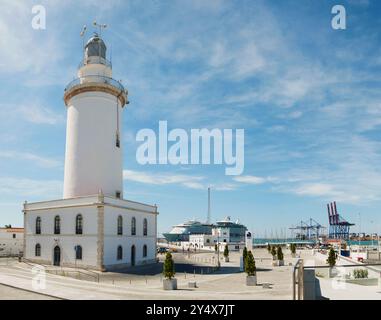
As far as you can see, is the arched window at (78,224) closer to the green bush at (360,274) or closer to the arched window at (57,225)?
the arched window at (57,225)

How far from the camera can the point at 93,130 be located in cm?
4469

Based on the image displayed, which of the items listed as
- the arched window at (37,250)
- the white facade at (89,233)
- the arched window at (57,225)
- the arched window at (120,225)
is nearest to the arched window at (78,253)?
the white facade at (89,233)

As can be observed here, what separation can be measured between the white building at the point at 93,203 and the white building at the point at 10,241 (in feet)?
60.0

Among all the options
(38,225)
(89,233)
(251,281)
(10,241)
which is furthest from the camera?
(10,241)

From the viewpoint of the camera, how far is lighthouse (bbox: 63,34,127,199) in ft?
145

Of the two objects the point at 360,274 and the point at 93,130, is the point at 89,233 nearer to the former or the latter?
the point at 93,130

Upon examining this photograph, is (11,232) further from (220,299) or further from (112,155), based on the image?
(220,299)

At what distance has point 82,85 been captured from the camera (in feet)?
148

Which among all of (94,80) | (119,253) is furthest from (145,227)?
(94,80)

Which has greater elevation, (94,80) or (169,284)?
(94,80)

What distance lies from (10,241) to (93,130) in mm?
30144

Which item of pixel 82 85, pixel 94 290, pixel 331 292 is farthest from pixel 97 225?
pixel 331 292

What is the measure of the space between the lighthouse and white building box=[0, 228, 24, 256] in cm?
2333

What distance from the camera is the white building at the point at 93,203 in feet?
128
